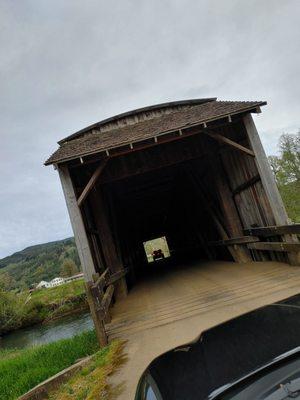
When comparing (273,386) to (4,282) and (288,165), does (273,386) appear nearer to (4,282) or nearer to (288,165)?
(288,165)

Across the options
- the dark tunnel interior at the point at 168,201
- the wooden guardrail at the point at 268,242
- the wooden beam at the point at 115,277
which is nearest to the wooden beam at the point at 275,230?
the wooden guardrail at the point at 268,242

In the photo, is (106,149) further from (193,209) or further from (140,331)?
(193,209)

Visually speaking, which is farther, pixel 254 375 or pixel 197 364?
pixel 197 364

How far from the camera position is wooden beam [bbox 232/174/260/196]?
8.96 m

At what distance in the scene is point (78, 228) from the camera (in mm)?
7758

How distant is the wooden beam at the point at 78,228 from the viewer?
295 inches

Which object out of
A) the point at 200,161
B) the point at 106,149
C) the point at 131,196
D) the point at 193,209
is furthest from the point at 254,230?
the point at 131,196

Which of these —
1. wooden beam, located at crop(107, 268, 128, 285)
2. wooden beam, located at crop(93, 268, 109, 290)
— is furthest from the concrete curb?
wooden beam, located at crop(107, 268, 128, 285)

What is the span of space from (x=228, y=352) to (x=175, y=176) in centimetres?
1231

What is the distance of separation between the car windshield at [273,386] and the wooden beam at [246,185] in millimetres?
7726

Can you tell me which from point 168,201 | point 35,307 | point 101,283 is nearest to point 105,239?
point 101,283

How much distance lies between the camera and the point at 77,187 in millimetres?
9641

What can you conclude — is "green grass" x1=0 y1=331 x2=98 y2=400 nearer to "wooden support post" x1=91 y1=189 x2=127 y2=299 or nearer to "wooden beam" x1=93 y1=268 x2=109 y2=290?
"wooden beam" x1=93 y1=268 x2=109 y2=290

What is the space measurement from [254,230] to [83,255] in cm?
459
